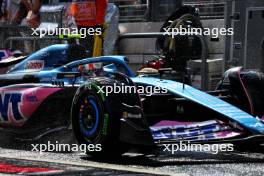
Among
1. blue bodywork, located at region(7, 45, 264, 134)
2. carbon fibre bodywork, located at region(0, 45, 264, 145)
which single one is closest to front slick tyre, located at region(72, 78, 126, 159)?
carbon fibre bodywork, located at region(0, 45, 264, 145)

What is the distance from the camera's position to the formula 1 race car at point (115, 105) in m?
6.46

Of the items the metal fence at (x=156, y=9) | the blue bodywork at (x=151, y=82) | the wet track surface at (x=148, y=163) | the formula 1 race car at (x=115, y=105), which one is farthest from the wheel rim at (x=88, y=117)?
the metal fence at (x=156, y=9)

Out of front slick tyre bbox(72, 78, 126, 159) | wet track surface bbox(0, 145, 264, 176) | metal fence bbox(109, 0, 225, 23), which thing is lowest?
wet track surface bbox(0, 145, 264, 176)

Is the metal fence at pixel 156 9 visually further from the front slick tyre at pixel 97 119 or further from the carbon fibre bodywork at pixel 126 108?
the front slick tyre at pixel 97 119

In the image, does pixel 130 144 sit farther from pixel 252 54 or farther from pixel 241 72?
pixel 252 54

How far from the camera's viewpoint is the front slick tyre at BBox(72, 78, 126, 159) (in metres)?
6.42

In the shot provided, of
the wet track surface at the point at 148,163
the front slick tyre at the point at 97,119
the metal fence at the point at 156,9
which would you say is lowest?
the wet track surface at the point at 148,163

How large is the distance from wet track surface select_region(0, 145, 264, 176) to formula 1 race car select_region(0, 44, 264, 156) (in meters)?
0.21

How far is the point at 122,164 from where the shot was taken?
635 cm

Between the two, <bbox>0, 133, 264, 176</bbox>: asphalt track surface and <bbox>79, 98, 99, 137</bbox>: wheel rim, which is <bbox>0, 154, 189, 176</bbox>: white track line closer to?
<bbox>0, 133, 264, 176</bbox>: asphalt track surface

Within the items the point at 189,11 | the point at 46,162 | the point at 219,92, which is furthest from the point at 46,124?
the point at 189,11

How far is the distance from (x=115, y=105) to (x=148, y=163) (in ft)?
2.13

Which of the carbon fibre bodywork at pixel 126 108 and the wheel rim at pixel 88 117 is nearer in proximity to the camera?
the carbon fibre bodywork at pixel 126 108

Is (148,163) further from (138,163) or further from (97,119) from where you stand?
(97,119)
